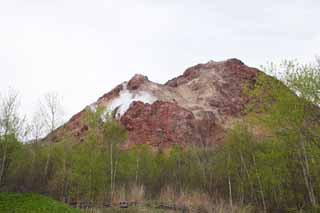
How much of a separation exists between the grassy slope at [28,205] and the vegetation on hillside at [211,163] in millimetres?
3730

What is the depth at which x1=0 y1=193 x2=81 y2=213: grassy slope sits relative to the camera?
32.1ft

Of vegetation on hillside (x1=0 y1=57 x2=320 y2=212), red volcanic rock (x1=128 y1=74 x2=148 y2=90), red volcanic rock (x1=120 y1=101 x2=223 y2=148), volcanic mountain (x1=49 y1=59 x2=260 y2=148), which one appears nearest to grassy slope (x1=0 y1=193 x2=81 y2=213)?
vegetation on hillside (x1=0 y1=57 x2=320 y2=212)

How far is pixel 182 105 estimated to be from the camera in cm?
5128

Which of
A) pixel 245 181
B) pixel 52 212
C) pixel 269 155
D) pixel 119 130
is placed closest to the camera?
pixel 52 212

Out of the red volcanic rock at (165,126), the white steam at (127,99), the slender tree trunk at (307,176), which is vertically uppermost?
the white steam at (127,99)

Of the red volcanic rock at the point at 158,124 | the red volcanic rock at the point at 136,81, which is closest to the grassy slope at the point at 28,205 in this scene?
the red volcanic rock at the point at 158,124

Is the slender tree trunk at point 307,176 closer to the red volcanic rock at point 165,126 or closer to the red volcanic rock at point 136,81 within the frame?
the red volcanic rock at point 165,126

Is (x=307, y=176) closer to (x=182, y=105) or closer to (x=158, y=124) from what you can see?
(x=158, y=124)

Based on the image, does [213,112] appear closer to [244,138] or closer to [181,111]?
[181,111]

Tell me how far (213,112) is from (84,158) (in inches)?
1501

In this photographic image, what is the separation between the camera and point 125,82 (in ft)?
192

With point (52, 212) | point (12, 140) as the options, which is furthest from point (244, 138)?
point (12, 140)

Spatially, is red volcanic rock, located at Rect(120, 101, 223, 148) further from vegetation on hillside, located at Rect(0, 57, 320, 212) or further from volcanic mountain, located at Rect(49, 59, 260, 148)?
vegetation on hillside, located at Rect(0, 57, 320, 212)

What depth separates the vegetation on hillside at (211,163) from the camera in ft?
34.2
